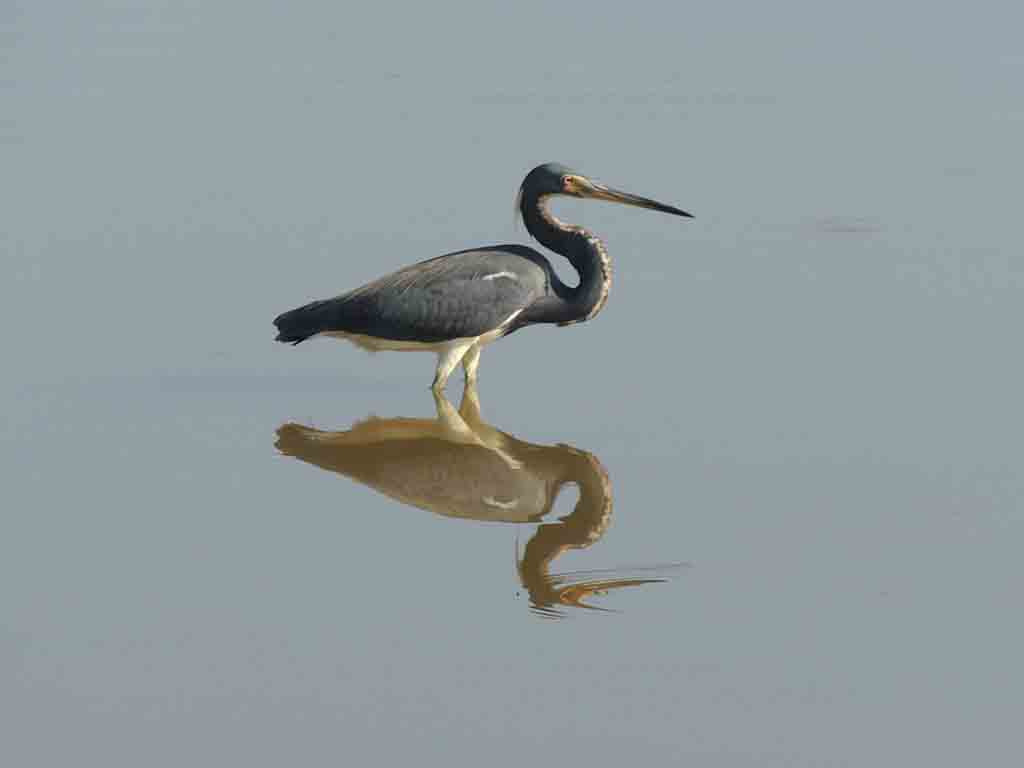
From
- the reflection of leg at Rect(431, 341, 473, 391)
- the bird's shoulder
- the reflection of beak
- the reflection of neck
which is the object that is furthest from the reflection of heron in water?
the reflection of beak

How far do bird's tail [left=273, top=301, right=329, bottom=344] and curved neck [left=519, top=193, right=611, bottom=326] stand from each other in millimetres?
1010

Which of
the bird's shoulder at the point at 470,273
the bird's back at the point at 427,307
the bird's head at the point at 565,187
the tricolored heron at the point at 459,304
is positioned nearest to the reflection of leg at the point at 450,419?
the tricolored heron at the point at 459,304

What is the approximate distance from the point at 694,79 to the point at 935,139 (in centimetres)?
212

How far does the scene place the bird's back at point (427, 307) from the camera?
10.7m

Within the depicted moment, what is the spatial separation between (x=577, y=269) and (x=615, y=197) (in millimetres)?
446

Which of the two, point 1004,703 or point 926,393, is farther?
point 926,393

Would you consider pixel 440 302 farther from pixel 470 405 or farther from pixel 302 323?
pixel 302 323

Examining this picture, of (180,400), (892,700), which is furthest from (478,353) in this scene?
(892,700)

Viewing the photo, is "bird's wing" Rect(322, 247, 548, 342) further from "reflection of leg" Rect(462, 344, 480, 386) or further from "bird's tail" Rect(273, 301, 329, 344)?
"reflection of leg" Rect(462, 344, 480, 386)

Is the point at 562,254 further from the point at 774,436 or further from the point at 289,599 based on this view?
the point at 289,599

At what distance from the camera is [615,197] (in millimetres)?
11398

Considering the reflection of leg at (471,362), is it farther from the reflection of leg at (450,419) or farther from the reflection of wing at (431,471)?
the reflection of wing at (431,471)

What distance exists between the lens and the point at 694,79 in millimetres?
15578

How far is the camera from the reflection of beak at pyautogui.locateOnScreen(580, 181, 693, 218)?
1134 cm
